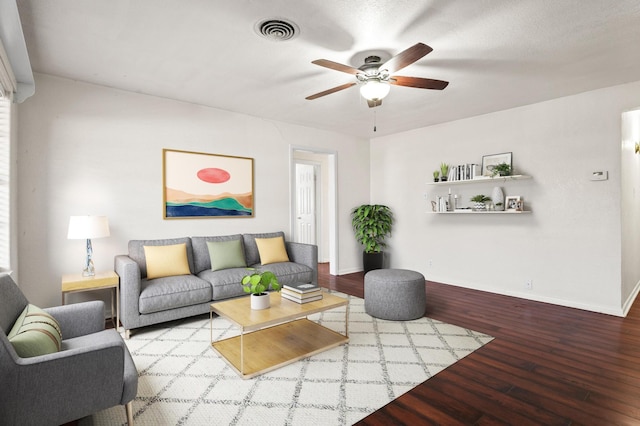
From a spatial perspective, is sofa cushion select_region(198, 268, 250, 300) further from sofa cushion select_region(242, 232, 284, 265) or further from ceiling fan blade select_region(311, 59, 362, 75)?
ceiling fan blade select_region(311, 59, 362, 75)

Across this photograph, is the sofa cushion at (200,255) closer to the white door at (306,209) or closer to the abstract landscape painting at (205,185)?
the abstract landscape painting at (205,185)

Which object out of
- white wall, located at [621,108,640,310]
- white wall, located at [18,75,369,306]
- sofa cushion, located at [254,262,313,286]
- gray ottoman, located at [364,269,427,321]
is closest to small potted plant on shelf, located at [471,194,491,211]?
white wall, located at [621,108,640,310]

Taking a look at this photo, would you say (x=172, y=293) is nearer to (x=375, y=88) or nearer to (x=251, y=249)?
(x=251, y=249)

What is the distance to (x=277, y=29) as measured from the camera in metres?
2.46

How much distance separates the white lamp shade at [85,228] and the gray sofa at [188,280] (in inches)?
13.9

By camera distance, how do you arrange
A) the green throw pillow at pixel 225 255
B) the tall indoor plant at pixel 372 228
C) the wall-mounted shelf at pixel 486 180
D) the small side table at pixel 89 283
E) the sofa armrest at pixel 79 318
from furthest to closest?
the tall indoor plant at pixel 372 228
the wall-mounted shelf at pixel 486 180
the green throw pillow at pixel 225 255
the small side table at pixel 89 283
the sofa armrest at pixel 79 318

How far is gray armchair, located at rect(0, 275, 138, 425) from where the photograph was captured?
1337 mm

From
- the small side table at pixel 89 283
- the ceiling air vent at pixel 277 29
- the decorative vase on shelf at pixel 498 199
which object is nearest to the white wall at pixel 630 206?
the decorative vase on shelf at pixel 498 199

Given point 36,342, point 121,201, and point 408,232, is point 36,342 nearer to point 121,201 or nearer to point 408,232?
point 121,201

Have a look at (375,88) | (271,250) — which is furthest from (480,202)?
(271,250)

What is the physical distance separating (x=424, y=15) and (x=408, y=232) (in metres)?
3.99

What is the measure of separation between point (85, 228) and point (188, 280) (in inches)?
41.6

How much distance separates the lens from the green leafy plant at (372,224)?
5.84 metres

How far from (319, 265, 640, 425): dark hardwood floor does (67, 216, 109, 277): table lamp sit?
114 inches
